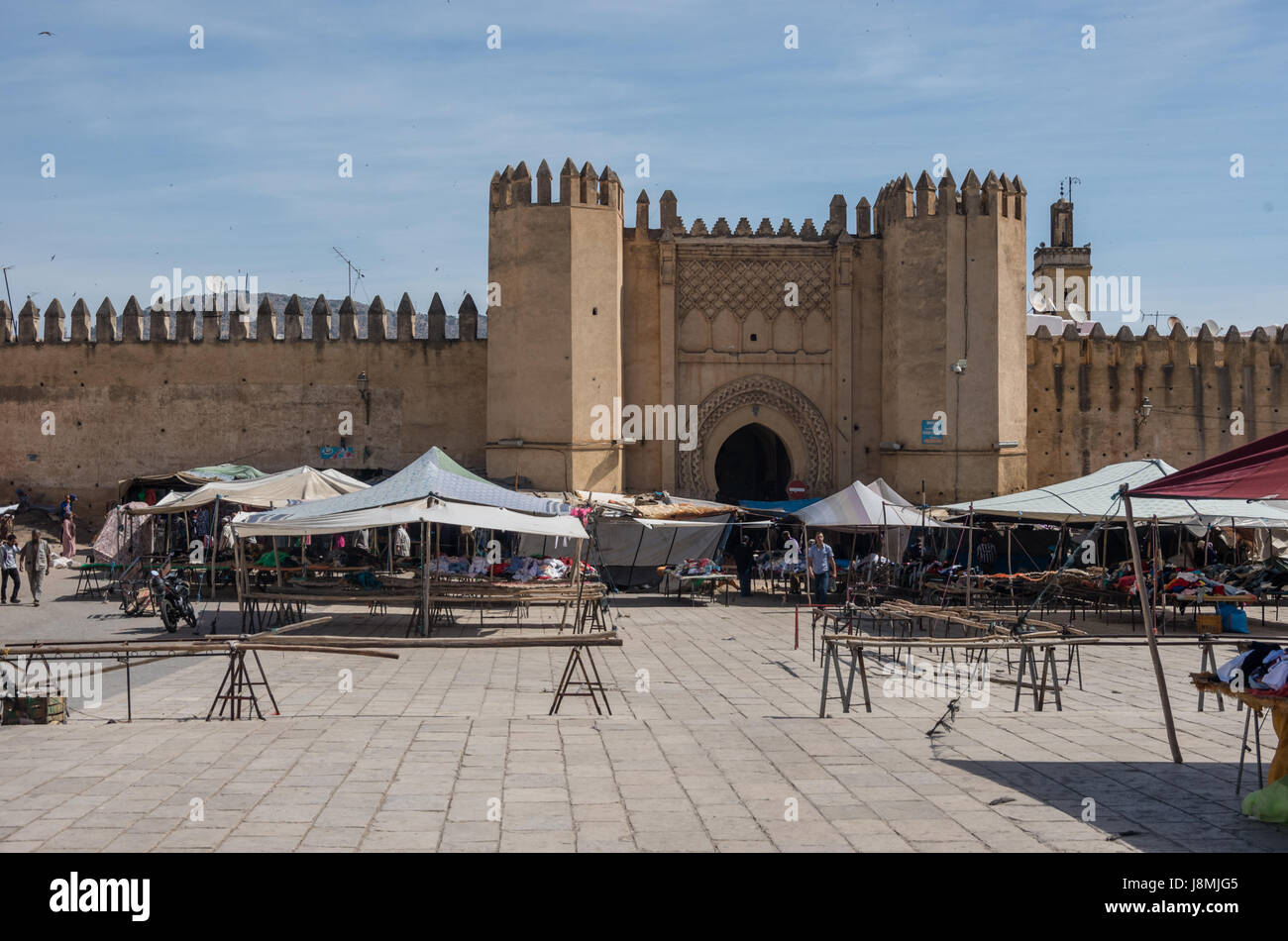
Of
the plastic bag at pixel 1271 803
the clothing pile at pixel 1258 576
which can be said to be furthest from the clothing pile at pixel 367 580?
the plastic bag at pixel 1271 803

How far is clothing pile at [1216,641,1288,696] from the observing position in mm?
6102

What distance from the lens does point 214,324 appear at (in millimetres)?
25562

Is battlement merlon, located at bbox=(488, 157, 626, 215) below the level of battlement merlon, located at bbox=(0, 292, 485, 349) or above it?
above

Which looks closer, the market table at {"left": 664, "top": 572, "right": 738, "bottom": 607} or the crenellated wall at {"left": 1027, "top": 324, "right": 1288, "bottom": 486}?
the market table at {"left": 664, "top": 572, "right": 738, "bottom": 607}

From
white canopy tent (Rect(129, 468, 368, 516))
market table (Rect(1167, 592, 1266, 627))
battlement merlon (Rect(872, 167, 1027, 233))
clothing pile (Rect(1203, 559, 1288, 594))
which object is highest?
battlement merlon (Rect(872, 167, 1027, 233))

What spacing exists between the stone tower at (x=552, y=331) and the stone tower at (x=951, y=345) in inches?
223

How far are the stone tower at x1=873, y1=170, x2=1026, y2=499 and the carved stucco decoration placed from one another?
63.9 inches

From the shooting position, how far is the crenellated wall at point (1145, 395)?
25.9m

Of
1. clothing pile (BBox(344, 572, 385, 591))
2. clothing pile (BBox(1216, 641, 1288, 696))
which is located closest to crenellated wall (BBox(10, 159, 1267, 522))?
clothing pile (BBox(344, 572, 385, 591))

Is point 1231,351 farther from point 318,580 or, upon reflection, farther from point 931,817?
point 931,817

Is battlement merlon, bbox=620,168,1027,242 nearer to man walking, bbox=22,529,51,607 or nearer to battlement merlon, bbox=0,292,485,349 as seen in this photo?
battlement merlon, bbox=0,292,485,349

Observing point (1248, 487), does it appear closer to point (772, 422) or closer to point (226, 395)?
point (772, 422)

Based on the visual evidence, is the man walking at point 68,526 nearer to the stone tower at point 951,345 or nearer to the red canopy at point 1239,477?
the stone tower at point 951,345

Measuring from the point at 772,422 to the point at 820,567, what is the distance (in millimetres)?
7384
